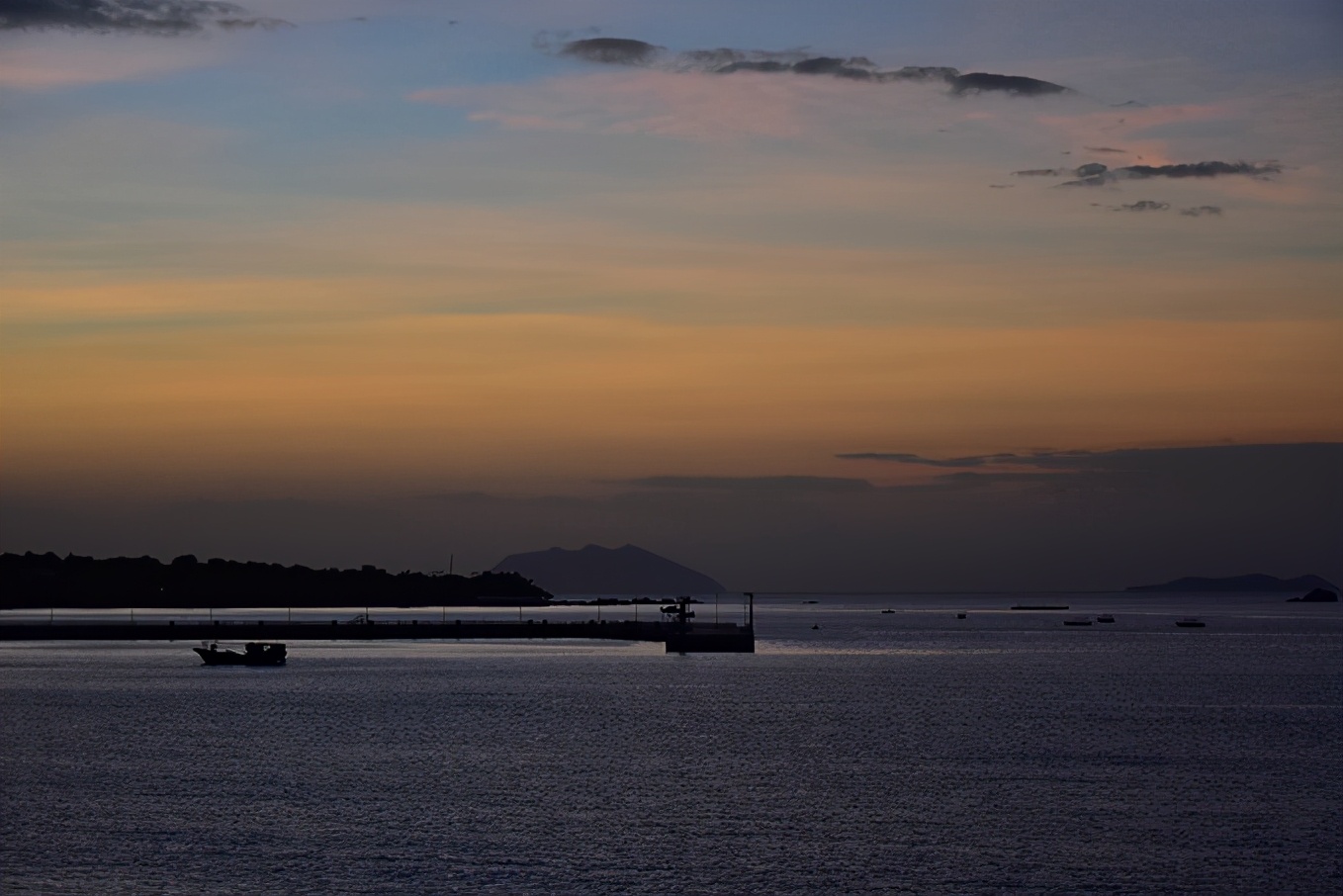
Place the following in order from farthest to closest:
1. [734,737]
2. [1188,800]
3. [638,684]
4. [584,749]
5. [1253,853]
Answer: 1. [638,684]
2. [734,737]
3. [584,749]
4. [1188,800]
5. [1253,853]

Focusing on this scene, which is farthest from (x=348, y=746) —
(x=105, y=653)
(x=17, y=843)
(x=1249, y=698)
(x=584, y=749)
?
(x=105, y=653)

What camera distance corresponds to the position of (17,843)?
53.3 metres

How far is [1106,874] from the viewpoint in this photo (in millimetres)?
49250

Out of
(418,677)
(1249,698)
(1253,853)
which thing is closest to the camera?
(1253,853)

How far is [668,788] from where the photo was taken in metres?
66.5

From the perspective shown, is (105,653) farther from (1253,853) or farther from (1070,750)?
(1253,853)

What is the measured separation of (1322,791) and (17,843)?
53327 mm

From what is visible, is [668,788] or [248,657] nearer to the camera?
[668,788]

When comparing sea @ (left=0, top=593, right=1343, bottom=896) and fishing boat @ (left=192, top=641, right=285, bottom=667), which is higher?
fishing boat @ (left=192, top=641, right=285, bottom=667)

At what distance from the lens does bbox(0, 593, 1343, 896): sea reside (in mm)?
49406

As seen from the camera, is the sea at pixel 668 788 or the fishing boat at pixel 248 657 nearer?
the sea at pixel 668 788

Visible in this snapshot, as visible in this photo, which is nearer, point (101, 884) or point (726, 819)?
point (101, 884)

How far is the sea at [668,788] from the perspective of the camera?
49.4 metres

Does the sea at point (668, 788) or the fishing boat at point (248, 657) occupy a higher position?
the fishing boat at point (248, 657)
